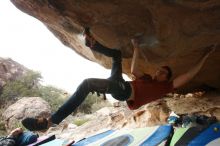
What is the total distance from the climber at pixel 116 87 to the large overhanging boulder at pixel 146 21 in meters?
0.30

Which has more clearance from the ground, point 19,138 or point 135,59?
point 135,59

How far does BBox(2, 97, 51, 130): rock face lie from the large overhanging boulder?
29.2ft

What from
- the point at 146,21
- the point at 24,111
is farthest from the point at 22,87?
the point at 146,21

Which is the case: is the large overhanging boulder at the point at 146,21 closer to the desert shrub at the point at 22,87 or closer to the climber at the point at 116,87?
the climber at the point at 116,87

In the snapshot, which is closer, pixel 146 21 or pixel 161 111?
pixel 146 21

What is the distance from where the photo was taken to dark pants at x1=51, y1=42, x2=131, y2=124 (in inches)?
197

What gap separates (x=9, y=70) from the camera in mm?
22031

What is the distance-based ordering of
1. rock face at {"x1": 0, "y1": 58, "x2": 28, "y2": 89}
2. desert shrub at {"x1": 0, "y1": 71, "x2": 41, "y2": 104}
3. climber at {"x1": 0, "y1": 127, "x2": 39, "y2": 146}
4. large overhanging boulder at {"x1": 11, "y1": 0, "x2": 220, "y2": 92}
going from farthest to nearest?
rock face at {"x1": 0, "y1": 58, "x2": 28, "y2": 89} → desert shrub at {"x1": 0, "y1": 71, "x2": 41, "y2": 104} → climber at {"x1": 0, "y1": 127, "x2": 39, "y2": 146} → large overhanging boulder at {"x1": 11, "y1": 0, "x2": 220, "y2": 92}

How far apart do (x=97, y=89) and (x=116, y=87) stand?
0.32 meters

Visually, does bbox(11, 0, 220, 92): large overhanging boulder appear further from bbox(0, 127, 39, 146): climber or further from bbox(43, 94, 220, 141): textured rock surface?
bbox(0, 127, 39, 146): climber

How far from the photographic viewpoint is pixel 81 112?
17.2 m

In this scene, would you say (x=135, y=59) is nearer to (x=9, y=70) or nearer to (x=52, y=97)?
(x=52, y=97)

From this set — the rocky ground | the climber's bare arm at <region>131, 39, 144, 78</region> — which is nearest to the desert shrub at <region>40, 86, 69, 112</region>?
the rocky ground

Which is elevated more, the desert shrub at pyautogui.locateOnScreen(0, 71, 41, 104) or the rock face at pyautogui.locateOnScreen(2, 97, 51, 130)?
the desert shrub at pyautogui.locateOnScreen(0, 71, 41, 104)
